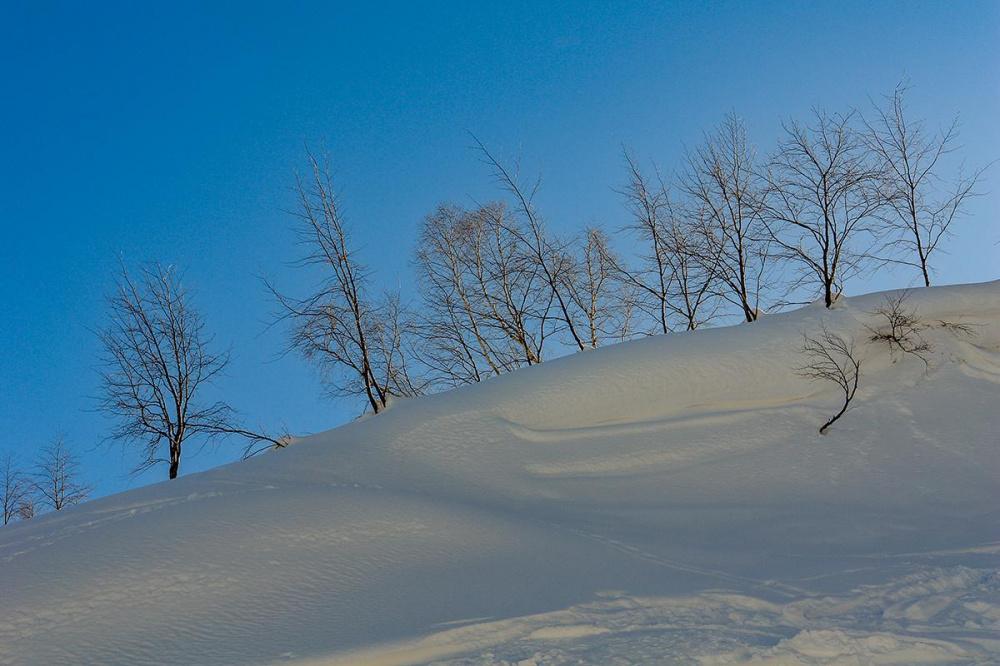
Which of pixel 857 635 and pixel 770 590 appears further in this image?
pixel 770 590

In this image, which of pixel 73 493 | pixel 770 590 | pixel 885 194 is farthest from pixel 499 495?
pixel 73 493

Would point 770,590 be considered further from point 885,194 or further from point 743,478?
point 885,194

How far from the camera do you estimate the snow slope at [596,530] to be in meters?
4.26

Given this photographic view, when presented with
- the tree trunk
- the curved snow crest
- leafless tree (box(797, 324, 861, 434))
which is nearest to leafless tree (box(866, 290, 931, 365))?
leafless tree (box(797, 324, 861, 434))

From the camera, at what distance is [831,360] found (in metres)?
9.28

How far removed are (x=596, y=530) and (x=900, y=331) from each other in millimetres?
5671

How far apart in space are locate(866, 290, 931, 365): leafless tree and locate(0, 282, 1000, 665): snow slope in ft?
0.59

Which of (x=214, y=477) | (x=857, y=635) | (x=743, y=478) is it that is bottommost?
(x=857, y=635)

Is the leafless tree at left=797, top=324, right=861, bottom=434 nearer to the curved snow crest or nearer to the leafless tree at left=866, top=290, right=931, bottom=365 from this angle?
the leafless tree at left=866, top=290, right=931, bottom=365

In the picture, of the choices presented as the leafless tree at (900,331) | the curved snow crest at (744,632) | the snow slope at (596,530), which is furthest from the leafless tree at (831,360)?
the curved snow crest at (744,632)

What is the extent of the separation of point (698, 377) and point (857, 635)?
5420 millimetres

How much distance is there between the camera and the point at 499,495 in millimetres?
7285

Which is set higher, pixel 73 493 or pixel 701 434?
pixel 73 493

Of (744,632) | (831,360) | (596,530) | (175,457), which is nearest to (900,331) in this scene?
(831,360)
